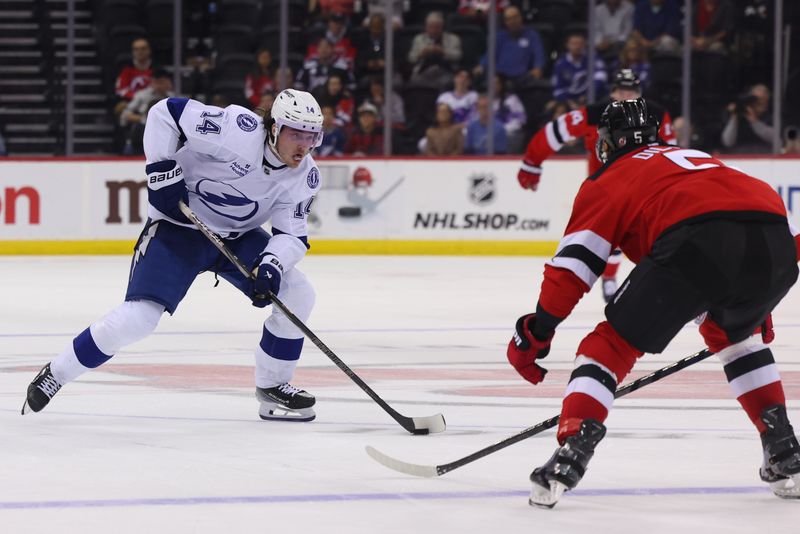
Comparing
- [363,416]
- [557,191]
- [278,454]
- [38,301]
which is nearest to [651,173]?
[278,454]

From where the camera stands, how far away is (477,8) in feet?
41.5

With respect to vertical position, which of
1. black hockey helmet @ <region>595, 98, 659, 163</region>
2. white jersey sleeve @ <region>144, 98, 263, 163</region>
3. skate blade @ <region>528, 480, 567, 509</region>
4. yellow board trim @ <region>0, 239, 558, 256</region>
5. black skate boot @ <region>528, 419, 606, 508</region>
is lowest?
yellow board trim @ <region>0, 239, 558, 256</region>

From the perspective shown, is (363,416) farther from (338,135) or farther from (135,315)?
(338,135)

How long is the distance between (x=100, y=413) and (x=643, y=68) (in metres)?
8.19

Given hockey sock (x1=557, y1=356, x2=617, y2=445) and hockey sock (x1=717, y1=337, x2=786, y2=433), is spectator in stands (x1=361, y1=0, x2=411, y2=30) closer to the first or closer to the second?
hockey sock (x1=717, y1=337, x2=786, y2=433)

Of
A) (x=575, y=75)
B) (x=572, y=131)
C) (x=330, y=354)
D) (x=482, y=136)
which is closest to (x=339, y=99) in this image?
(x=482, y=136)

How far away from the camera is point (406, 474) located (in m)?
3.74

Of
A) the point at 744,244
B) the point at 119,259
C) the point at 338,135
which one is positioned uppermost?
the point at 744,244

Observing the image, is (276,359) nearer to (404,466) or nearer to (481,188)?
(404,466)

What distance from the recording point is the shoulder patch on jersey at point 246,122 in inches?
188

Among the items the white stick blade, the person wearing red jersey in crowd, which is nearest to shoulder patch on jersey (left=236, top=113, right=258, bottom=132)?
the white stick blade

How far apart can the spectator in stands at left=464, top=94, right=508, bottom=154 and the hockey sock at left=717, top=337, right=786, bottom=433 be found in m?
8.83

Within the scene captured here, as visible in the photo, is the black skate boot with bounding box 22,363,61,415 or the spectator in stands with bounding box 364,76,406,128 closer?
the black skate boot with bounding box 22,363,61,415

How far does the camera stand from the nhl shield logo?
12156 millimetres
